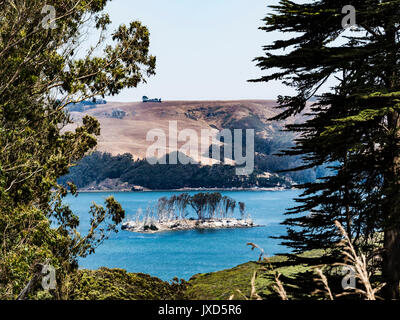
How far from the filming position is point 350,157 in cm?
864

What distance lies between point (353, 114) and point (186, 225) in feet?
259

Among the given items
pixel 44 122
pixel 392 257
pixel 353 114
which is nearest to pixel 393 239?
pixel 392 257

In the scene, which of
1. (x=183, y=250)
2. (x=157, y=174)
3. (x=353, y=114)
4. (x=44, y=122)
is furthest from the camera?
(x=157, y=174)

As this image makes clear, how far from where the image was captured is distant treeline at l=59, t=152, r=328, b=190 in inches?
5758

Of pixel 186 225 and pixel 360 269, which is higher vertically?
pixel 360 269

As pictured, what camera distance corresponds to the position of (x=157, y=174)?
493 ft

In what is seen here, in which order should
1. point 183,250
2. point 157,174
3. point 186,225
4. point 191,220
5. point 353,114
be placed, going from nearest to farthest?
point 353,114 → point 183,250 → point 186,225 → point 191,220 → point 157,174

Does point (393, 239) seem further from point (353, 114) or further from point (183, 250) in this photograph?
point (183, 250)

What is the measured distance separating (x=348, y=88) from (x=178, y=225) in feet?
256

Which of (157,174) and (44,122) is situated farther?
(157,174)

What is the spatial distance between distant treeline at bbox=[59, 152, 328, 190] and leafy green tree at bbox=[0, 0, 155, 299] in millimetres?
133186
